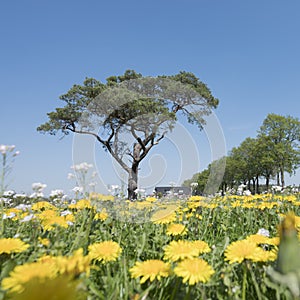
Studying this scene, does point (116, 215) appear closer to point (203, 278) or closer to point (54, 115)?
point (203, 278)

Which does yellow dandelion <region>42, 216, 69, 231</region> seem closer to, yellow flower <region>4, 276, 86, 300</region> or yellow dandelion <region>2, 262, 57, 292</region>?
yellow dandelion <region>2, 262, 57, 292</region>

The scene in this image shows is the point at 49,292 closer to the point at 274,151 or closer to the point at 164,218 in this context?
the point at 164,218

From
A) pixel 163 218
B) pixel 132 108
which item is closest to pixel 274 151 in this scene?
pixel 132 108

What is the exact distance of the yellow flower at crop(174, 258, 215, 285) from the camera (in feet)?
3.16

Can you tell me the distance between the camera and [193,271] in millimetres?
995

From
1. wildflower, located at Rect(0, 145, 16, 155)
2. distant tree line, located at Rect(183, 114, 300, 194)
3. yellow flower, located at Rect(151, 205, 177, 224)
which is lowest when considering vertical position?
yellow flower, located at Rect(151, 205, 177, 224)

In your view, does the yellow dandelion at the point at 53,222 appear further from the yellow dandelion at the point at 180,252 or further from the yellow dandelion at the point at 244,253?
the yellow dandelion at the point at 244,253

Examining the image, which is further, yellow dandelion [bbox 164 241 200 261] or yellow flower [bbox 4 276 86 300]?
yellow dandelion [bbox 164 241 200 261]

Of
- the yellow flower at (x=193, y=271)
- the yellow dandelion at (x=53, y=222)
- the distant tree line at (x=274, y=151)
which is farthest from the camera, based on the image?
the distant tree line at (x=274, y=151)

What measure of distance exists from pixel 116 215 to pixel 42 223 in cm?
81

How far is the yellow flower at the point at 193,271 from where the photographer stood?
96 centimetres

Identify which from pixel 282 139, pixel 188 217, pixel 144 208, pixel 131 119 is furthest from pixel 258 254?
pixel 282 139

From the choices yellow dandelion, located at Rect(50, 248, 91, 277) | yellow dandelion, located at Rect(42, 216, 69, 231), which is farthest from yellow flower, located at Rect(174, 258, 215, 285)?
yellow dandelion, located at Rect(42, 216, 69, 231)

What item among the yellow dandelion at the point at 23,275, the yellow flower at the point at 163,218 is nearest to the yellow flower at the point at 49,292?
the yellow dandelion at the point at 23,275
